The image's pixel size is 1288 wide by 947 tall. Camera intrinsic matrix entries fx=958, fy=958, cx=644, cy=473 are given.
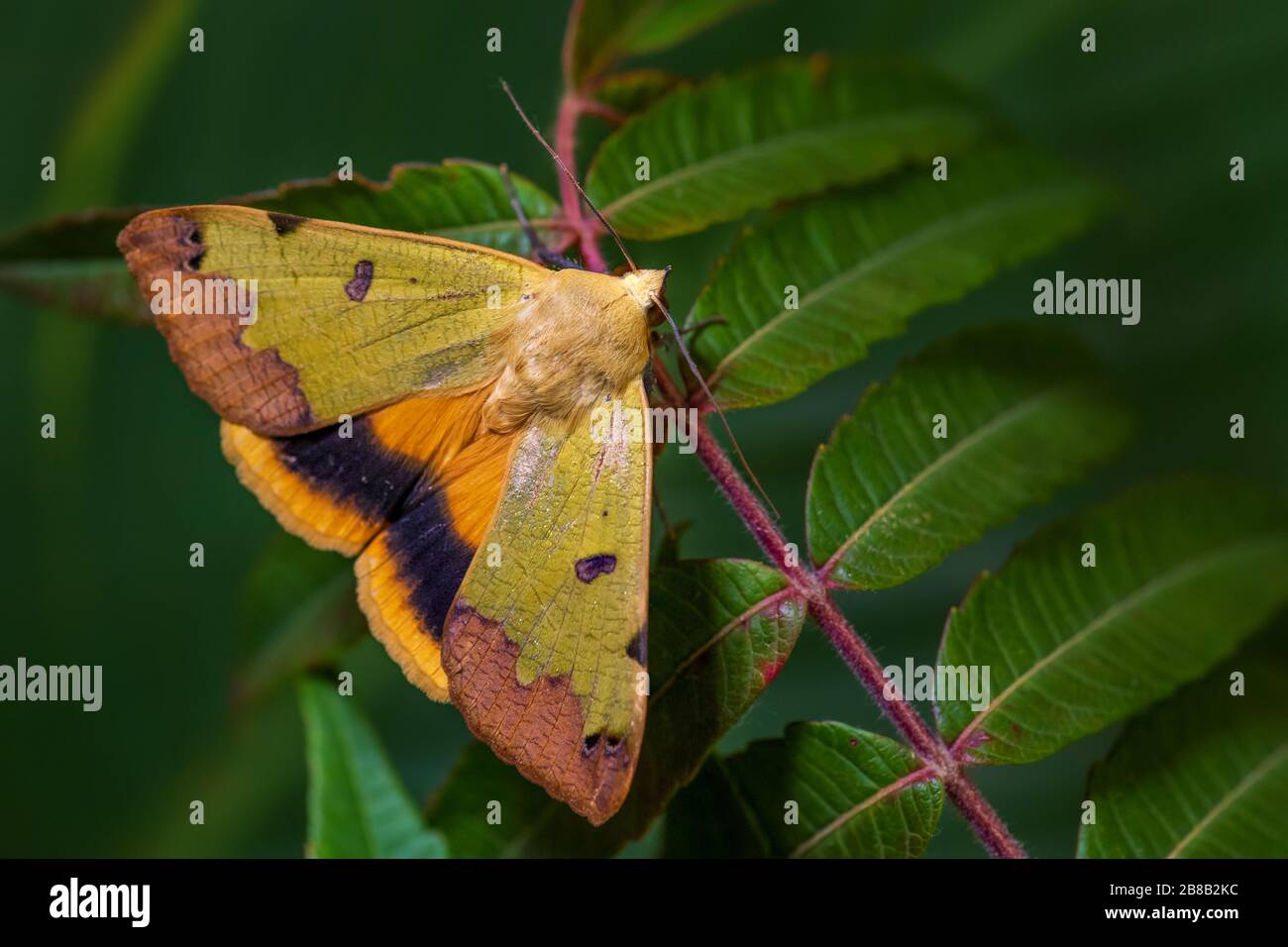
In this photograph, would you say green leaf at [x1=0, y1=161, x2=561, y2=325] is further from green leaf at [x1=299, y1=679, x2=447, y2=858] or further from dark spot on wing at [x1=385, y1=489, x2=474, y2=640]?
green leaf at [x1=299, y1=679, x2=447, y2=858]

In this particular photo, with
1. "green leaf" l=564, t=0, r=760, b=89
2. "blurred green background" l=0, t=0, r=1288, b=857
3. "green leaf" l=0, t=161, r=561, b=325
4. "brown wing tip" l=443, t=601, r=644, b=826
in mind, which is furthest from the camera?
"blurred green background" l=0, t=0, r=1288, b=857

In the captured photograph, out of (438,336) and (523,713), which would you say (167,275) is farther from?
(523,713)

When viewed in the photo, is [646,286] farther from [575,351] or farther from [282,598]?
[282,598]

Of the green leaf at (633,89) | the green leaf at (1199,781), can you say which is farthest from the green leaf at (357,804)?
the green leaf at (633,89)

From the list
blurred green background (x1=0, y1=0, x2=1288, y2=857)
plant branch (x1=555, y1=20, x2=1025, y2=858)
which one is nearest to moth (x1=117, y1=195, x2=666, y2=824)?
plant branch (x1=555, y1=20, x2=1025, y2=858)
